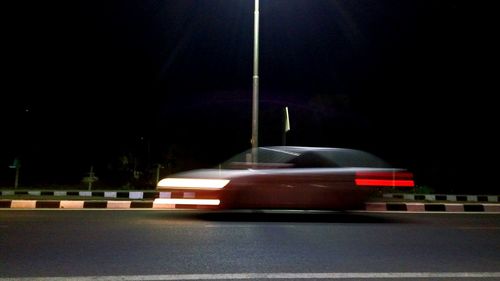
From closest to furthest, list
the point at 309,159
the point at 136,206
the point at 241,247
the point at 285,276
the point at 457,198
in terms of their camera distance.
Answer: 1. the point at 285,276
2. the point at 241,247
3. the point at 309,159
4. the point at 136,206
5. the point at 457,198

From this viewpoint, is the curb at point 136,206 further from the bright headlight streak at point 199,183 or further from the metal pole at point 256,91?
the metal pole at point 256,91

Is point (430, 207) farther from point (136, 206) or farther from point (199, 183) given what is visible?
point (136, 206)

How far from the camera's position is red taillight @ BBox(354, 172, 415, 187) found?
9969 mm

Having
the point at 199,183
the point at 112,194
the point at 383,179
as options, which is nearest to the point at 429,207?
the point at 383,179

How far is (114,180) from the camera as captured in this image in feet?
101

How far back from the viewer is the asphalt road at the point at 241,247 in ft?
17.0

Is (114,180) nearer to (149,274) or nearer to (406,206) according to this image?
(406,206)

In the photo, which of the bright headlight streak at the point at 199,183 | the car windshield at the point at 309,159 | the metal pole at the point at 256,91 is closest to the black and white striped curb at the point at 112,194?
the metal pole at the point at 256,91

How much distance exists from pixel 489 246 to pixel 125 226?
5.67 m

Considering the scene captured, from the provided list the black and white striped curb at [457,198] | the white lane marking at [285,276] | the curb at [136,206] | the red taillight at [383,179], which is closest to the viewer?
the white lane marking at [285,276]

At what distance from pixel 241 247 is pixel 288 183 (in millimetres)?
3258

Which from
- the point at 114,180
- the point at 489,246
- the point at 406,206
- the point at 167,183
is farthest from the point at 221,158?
the point at 489,246

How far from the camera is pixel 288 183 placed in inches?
379

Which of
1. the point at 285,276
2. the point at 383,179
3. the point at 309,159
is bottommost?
the point at 285,276
